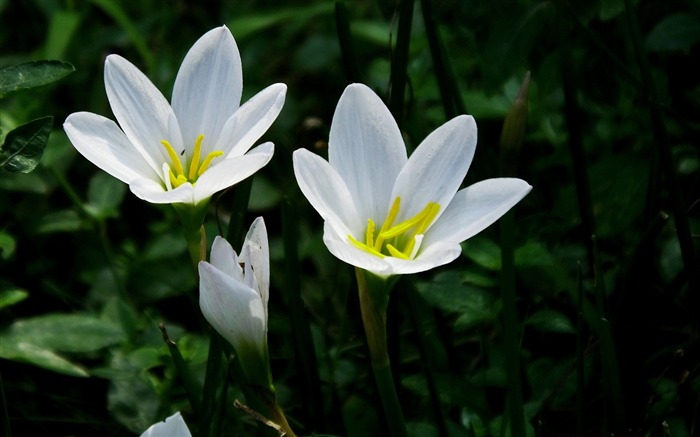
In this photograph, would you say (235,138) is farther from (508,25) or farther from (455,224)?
(508,25)

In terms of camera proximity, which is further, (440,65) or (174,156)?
(440,65)

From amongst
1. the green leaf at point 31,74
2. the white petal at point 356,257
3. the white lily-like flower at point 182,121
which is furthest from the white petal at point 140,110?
the white petal at point 356,257

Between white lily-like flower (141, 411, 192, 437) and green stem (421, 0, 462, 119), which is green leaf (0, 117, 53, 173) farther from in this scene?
green stem (421, 0, 462, 119)

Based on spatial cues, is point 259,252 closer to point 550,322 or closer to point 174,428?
point 174,428

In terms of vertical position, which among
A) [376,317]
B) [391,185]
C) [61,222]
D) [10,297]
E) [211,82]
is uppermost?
[211,82]

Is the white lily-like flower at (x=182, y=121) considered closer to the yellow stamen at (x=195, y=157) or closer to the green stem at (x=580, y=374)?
the yellow stamen at (x=195, y=157)

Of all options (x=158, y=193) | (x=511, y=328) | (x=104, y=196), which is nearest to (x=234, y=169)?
(x=158, y=193)
